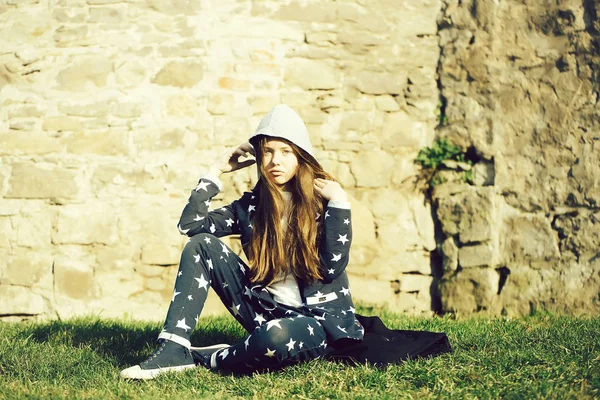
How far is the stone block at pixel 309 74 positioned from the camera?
4.62m

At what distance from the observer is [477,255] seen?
4535mm

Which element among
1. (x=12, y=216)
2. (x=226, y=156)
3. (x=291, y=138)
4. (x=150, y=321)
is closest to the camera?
(x=291, y=138)

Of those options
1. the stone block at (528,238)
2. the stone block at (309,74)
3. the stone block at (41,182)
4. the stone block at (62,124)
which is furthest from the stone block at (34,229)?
the stone block at (528,238)

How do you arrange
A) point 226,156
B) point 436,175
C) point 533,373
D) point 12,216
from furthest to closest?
point 436,175
point 12,216
point 226,156
point 533,373

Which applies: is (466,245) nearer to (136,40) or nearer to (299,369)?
(299,369)

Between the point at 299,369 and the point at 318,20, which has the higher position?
the point at 318,20

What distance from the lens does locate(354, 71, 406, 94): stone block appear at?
4.71m

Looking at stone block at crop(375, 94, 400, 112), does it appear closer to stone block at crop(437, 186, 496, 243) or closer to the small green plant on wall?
the small green plant on wall

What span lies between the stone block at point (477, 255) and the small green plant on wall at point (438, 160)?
1.62 ft

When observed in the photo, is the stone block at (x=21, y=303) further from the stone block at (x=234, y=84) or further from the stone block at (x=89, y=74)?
the stone block at (x=234, y=84)

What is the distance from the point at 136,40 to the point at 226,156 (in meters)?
1.81

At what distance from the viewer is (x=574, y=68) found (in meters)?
4.41

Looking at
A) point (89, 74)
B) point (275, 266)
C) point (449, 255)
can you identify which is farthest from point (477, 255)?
point (89, 74)

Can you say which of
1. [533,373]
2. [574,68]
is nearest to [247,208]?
[533,373]
